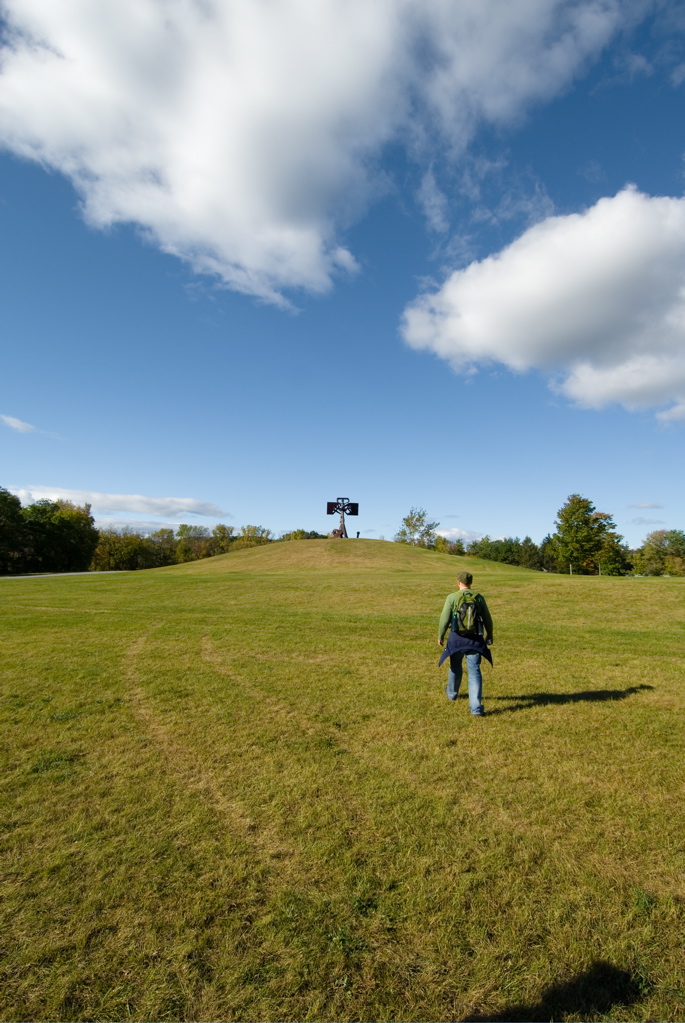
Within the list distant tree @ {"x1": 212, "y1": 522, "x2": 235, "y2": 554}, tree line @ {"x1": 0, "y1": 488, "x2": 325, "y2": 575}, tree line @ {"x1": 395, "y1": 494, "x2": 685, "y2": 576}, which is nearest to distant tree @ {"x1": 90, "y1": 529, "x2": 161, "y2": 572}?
tree line @ {"x1": 0, "y1": 488, "x2": 325, "y2": 575}

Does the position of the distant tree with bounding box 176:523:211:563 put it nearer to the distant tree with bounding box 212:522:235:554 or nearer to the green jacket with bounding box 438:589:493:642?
the distant tree with bounding box 212:522:235:554

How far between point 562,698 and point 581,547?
71576 millimetres

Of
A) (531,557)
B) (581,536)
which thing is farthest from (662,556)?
(581,536)

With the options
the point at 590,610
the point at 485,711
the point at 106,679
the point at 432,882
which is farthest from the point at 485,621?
the point at 590,610

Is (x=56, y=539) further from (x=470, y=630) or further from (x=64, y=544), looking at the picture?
(x=470, y=630)

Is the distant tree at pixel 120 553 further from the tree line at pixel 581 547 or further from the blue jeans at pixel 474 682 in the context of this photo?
the blue jeans at pixel 474 682

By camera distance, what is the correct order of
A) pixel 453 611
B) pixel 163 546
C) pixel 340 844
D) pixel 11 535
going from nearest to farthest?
pixel 340 844, pixel 453 611, pixel 11 535, pixel 163 546

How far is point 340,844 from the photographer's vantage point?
5250 mm

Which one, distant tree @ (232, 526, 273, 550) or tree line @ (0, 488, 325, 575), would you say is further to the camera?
distant tree @ (232, 526, 273, 550)

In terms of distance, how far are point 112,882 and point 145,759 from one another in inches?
A: 109

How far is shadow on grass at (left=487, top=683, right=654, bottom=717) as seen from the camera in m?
9.84

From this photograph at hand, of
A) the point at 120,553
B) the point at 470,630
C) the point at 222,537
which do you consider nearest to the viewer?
the point at 470,630

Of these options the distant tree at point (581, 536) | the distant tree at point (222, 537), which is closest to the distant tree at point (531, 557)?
the distant tree at point (581, 536)

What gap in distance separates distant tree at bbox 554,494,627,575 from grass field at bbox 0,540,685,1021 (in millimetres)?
67938
